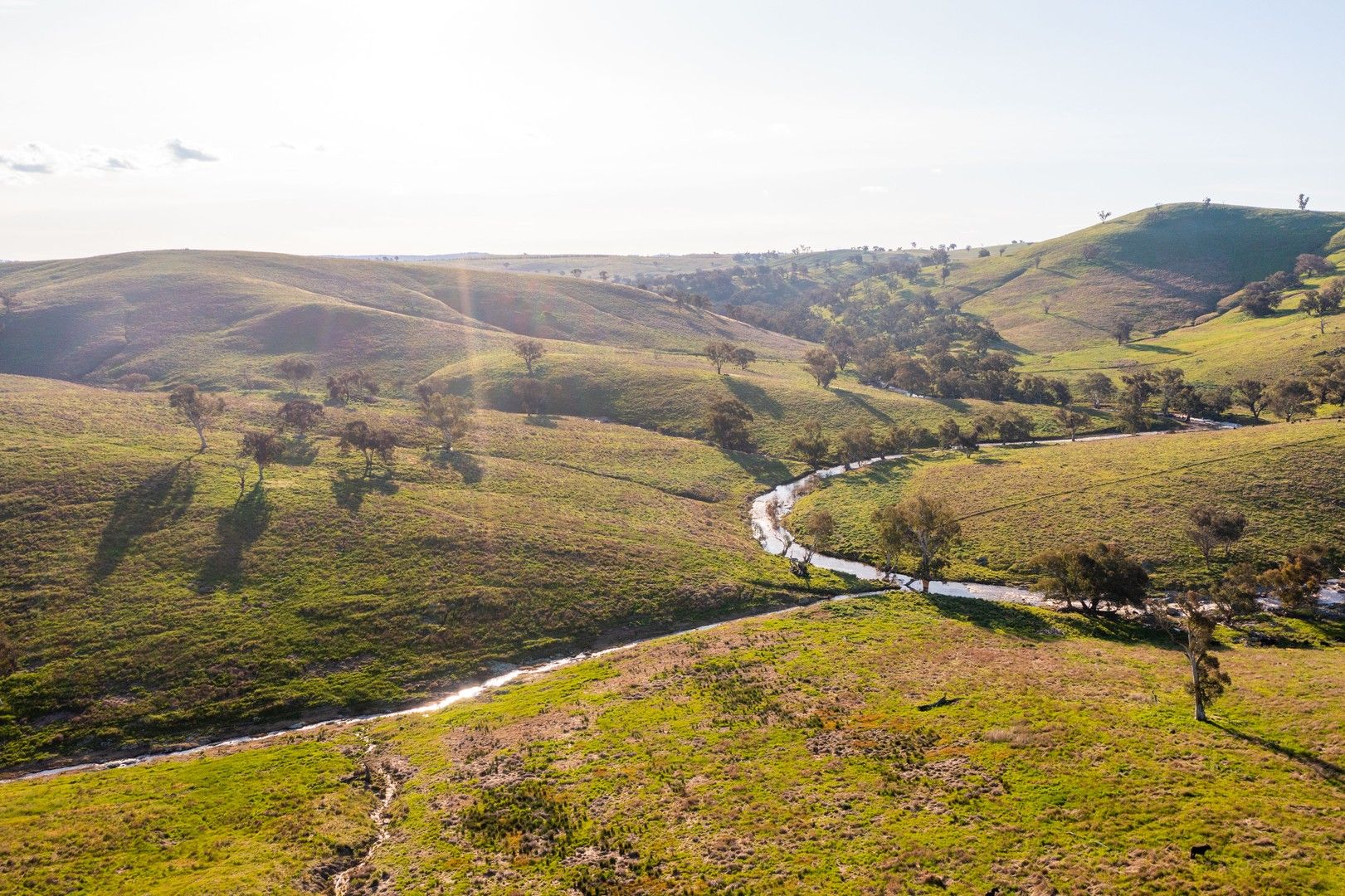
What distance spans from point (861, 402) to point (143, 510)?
124235 mm

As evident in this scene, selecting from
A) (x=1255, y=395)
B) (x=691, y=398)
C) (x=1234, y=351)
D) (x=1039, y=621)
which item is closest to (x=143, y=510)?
(x=1039, y=621)

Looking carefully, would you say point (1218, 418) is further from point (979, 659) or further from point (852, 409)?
point (979, 659)

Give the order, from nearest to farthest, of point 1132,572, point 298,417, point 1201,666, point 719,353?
point 1201,666
point 1132,572
point 298,417
point 719,353

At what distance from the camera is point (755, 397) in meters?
141

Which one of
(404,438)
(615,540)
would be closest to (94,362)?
(404,438)

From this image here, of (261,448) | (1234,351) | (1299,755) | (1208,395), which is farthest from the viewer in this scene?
(1234,351)

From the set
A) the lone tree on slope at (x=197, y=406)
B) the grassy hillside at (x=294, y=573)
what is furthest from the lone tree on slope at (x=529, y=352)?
the lone tree on slope at (x=197, y=406)

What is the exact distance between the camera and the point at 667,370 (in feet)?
508

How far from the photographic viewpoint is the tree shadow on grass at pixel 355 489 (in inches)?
3019

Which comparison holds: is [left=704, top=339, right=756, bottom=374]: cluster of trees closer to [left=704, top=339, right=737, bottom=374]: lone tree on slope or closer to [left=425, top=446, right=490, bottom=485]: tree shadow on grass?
[left=704, top=339, right=737, bottom=374]: lone tree on slope

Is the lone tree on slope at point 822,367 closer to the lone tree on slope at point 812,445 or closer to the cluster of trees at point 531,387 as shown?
the lone tree on slope at point 812,445

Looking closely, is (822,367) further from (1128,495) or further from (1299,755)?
(1299,755)

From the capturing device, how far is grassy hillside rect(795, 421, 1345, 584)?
6944cm

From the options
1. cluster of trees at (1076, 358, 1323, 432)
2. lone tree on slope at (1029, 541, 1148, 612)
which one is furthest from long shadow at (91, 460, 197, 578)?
cluster of trees at (1076, 358, 1323, 432)
